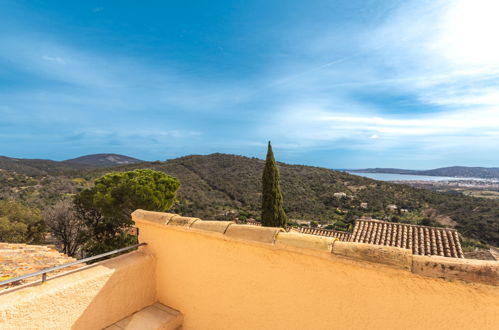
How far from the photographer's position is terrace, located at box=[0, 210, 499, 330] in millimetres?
1246

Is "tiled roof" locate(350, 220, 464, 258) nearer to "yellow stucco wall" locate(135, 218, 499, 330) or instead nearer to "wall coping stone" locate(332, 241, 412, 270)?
"yellow stucco wall" locate(135, 218, 499, 330)

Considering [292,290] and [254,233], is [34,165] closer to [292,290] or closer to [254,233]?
[254,233]

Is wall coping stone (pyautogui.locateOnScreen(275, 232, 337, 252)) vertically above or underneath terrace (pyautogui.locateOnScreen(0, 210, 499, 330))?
above

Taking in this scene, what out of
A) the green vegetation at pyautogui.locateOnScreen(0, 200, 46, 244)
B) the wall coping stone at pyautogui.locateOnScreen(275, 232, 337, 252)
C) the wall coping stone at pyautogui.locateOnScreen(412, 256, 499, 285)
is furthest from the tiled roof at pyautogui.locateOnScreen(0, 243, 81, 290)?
the green vegetation at pyautogui.locateOnScreen(0, 200, 46, 244)

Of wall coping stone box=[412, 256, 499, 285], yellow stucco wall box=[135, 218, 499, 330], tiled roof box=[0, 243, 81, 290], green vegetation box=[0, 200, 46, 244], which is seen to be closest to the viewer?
wall coping stone box=[412, 256, 499, 285]

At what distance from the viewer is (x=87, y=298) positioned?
1.87 metres

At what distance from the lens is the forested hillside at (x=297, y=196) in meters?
19.3

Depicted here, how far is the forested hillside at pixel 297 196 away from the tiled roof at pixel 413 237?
25.1 ft

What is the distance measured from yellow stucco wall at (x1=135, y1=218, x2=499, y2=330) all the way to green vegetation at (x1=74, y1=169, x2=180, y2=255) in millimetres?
9257

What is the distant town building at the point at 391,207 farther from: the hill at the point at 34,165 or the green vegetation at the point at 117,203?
the hill at the point at 34,165

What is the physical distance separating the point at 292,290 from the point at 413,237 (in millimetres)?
10083

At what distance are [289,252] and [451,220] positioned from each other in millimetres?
27122

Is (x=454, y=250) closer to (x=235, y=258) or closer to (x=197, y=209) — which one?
(x=235, y=258)

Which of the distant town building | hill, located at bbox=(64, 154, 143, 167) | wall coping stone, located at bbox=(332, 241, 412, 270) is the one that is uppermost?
hill, located at bbox=(64, 154, 143, 167)
